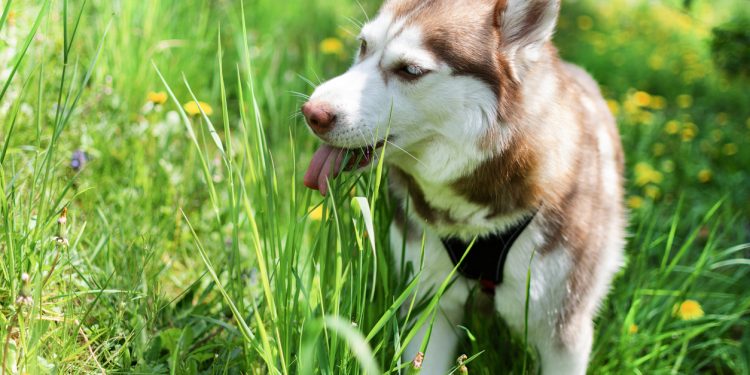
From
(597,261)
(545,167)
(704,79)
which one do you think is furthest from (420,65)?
(704,79)

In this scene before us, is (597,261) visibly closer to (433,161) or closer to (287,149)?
(433,161)

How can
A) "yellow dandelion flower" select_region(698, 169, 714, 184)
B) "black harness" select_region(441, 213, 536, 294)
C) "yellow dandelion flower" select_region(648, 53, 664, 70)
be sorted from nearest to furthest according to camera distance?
"black harness" select_region(441, 213, 536, 294) → "yellow dandelion flower" select_region(698, 169, 714, 184) → "yellow dandelion flower" select_region(648, 53, 664, 70)

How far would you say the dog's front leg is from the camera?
6.98 feet

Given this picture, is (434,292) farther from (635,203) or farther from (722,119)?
(722,119)

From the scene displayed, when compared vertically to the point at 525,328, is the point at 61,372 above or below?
above

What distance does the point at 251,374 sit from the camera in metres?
1.88

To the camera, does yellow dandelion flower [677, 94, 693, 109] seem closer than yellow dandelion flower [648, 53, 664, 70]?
Yes

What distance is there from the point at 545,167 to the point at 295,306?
0.80 m

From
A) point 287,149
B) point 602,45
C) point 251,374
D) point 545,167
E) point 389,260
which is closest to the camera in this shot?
point 251,374

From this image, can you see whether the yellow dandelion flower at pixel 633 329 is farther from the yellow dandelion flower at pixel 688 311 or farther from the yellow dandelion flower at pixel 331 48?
the yellow dandelion flower at pixel 331 48

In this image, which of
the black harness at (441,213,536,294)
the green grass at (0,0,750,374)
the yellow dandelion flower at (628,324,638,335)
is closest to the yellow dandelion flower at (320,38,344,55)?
the green grass at (0,0,750,374)

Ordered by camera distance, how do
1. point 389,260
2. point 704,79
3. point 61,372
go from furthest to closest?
point 704,79 < point 389,260 < point 61,372

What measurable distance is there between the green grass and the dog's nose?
0.06 m

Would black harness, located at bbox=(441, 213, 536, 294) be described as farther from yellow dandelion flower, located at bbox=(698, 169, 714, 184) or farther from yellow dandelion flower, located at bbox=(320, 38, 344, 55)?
yellow dandelion flower, located at bbox=(320, 38, 344, 55)
